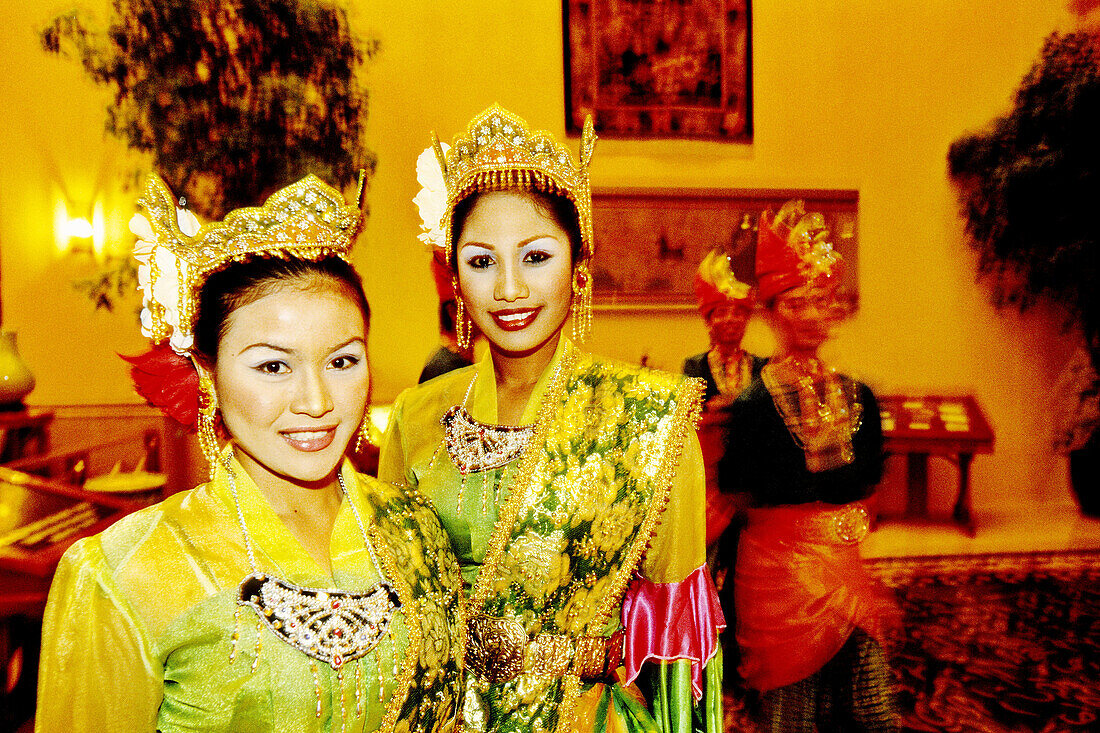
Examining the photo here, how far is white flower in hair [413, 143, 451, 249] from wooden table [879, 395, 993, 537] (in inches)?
180

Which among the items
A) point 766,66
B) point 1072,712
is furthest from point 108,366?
point 1072,712

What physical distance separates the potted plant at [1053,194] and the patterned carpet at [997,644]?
5.46ft

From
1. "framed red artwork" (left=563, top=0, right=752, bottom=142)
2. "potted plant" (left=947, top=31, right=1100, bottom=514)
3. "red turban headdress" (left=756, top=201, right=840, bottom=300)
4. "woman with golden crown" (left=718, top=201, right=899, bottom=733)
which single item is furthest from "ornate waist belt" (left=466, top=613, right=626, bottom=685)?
"potted plant" (left=947, top=31, right=1100, bottom=514)

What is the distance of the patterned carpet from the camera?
3.03m

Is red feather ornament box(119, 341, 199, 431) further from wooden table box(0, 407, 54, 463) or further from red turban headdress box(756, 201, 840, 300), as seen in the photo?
wooden table box(0, 407, 54, 463)

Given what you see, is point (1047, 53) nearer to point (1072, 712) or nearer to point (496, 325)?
point (1072, 712)

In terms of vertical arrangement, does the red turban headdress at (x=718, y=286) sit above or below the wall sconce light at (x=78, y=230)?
below

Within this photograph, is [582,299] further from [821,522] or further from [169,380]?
[821,522]

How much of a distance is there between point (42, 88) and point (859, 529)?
6165mm

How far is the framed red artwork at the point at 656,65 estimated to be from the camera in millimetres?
5484

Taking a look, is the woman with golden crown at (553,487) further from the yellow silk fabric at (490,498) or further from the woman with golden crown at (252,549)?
the woman with golden crown at (252,549)

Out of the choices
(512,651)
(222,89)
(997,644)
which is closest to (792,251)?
(512,651)

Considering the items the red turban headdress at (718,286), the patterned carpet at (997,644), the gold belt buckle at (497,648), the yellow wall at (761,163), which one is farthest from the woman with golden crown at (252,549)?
the yellow wall at (761,163)

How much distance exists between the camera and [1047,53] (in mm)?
5238
